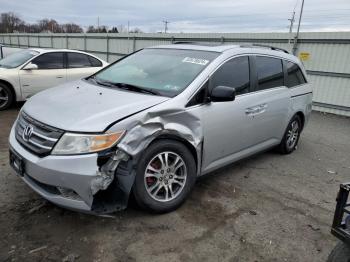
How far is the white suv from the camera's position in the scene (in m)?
7.55

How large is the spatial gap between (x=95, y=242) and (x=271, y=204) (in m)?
2.02

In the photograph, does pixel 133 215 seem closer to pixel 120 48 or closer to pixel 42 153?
pixel 42 153

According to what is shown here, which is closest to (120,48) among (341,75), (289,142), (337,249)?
(341,75)

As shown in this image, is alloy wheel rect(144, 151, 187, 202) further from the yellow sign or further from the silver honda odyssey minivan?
the yellow sign

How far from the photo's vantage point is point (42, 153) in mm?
2883

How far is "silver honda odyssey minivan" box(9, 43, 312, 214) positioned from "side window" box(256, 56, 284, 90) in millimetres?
17

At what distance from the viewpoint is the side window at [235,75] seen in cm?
383

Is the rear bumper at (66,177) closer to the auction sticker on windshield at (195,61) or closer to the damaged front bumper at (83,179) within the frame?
the damaged front bumper at (83,179)

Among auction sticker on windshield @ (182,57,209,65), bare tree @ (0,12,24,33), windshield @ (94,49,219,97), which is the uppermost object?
auction sticker on windshield @ (182,57,209,65)

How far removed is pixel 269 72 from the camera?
4711 millimetres

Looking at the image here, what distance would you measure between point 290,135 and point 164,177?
9.95ft

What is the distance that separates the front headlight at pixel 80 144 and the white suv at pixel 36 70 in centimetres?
551

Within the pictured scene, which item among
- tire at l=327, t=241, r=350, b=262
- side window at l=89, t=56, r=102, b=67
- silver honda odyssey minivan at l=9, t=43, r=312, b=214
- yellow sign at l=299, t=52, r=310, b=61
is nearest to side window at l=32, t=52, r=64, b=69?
side window at l=89, t=56, r=102, b=67

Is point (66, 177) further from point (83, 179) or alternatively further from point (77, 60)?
point (77, 60)
